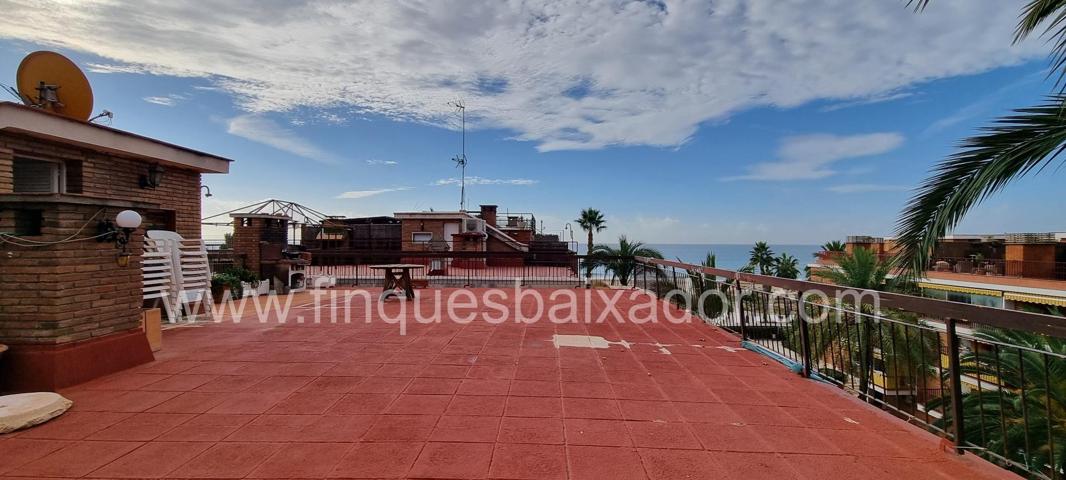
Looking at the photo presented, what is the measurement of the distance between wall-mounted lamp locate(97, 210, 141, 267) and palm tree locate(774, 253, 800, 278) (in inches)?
1630

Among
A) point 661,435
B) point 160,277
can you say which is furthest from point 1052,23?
point 160,277

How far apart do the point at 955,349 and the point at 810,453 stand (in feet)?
2.97

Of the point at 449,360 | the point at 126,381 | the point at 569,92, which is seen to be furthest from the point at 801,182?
the point at 126,381

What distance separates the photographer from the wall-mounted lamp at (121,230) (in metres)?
3.33

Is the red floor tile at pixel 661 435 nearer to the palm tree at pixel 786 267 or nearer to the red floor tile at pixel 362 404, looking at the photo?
the red floor tile at pixel 362 404

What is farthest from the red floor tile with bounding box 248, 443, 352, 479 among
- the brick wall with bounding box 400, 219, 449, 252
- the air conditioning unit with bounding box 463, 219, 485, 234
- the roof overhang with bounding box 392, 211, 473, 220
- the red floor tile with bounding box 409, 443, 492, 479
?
the roof overhang with bounding box 392, 211, 473, 220

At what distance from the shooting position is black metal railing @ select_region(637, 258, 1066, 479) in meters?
1.87

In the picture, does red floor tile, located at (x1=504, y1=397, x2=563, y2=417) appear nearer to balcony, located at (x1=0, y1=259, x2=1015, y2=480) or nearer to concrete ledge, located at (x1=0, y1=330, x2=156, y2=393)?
balcony, located at (x1=0, y1=259, x2=1015, y2=480)

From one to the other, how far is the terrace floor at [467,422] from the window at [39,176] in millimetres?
3236

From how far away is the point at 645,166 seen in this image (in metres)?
32.1

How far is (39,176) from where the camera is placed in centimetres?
527

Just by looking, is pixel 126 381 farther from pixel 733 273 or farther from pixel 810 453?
pixel 733 273

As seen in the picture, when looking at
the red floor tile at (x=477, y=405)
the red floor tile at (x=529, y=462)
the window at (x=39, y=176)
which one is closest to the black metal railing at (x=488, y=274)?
the window at (x=39, y=176)

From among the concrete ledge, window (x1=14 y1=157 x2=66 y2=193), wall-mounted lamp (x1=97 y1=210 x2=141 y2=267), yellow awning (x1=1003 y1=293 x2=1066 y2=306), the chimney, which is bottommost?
yellow awning (x1=1003 y1=293 x2=1066 y2=306)
